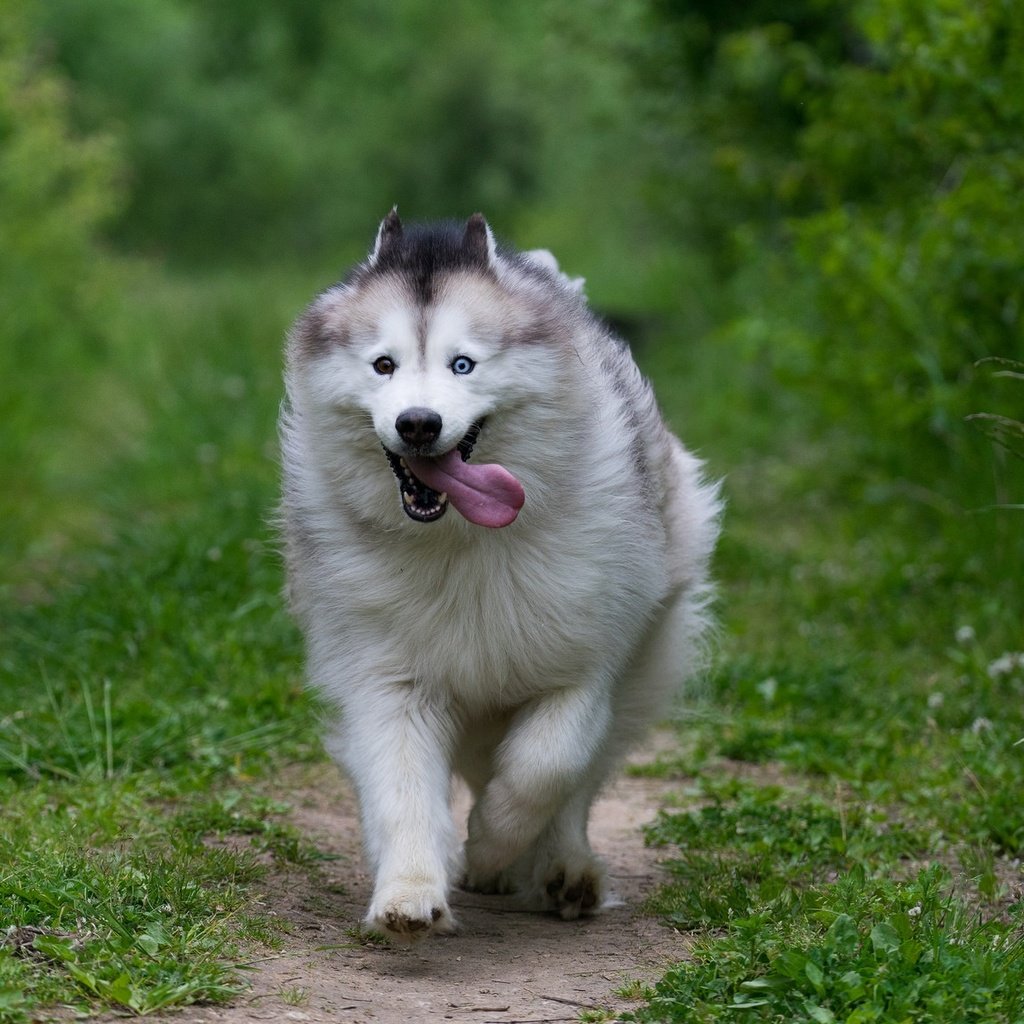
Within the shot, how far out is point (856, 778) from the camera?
17.0 feet

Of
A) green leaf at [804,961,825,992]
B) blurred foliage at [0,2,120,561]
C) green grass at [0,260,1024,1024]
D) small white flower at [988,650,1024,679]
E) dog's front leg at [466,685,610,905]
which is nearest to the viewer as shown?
green leaf at [804,961,825,992]

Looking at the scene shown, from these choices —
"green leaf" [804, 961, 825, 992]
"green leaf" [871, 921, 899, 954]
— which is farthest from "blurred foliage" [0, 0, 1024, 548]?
"green leaf" [804, 961, 825, 992]

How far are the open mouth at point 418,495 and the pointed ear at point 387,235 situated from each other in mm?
564

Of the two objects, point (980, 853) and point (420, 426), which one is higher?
point (420, 426)

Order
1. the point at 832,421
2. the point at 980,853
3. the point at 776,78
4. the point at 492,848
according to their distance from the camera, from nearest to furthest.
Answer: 1. the point at 492,848
2. the point at 980,853
3. the point at 832,421
4. the point at 776,78

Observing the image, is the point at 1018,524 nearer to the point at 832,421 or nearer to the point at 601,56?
the point at 832,421

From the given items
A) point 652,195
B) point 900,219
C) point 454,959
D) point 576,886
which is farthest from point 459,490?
point 652,195

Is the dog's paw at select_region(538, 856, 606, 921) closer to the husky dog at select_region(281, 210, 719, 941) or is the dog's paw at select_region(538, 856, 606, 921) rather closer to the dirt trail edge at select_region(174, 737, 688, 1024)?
the dirt trail edge at select_region(174, 737, 688, 1024)

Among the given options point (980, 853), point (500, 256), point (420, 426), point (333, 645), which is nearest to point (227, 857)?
point (333, 645)

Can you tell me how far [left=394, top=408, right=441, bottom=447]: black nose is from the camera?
3.52 metres

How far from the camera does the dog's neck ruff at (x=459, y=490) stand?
3654mm

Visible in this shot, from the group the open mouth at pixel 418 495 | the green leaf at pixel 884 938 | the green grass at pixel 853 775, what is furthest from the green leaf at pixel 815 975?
the open mouth at pixel 418 495

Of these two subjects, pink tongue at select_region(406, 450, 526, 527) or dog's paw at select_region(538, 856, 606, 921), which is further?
dog's paw at select_region(538, 856, 606, 921)

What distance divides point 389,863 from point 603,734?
28.5 inches
